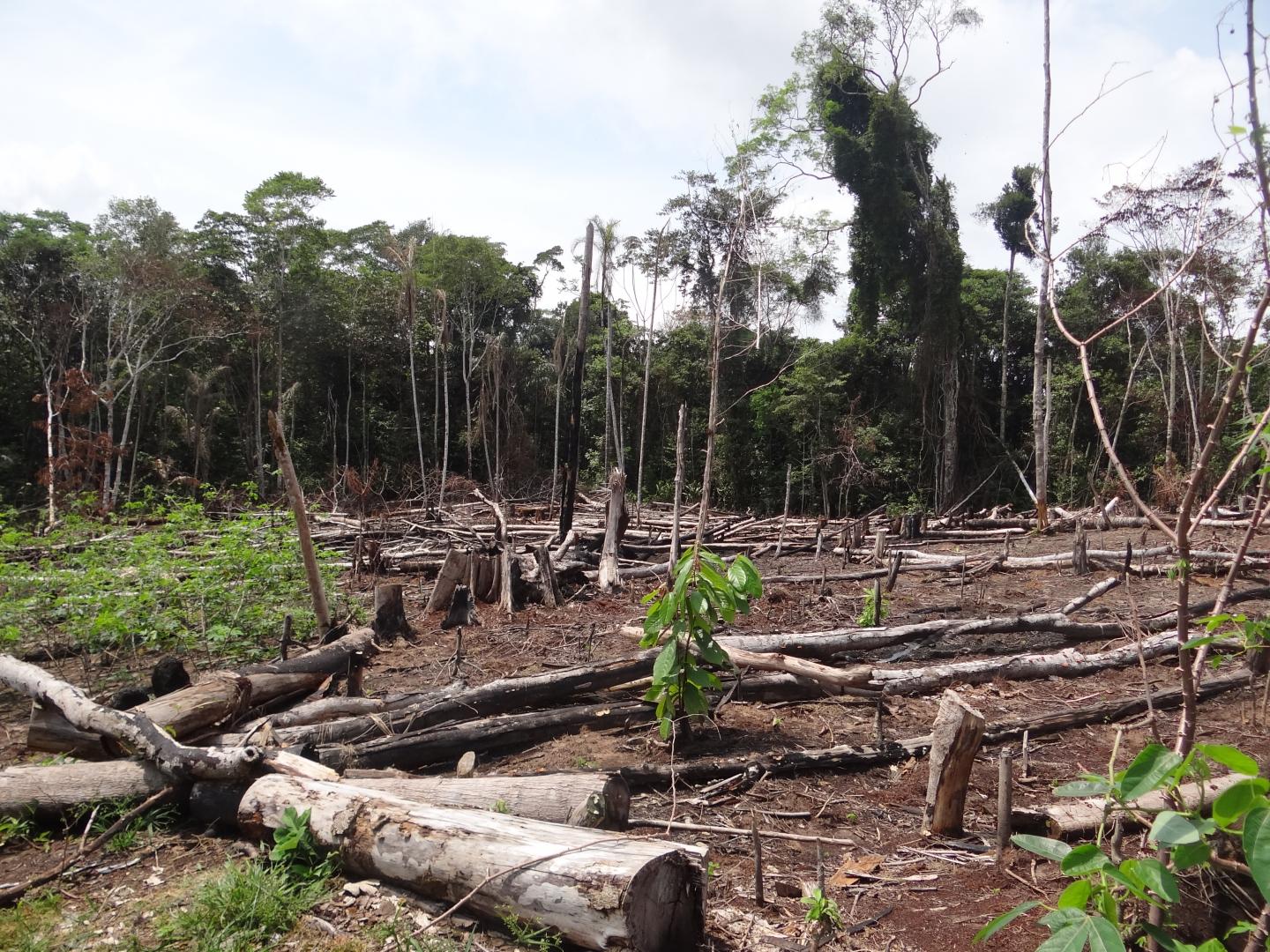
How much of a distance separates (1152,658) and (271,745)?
682cm

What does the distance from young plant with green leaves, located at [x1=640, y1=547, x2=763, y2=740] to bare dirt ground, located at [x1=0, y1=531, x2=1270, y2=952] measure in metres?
0.42

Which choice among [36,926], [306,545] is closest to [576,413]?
[306,545]

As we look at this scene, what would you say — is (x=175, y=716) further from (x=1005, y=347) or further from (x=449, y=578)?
(x=1005, y=347)

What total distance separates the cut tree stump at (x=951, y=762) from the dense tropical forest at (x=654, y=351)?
51.1 ft

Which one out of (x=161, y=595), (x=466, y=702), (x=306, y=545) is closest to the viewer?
(x=466, y=702)

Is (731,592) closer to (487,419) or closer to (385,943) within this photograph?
(385,943)

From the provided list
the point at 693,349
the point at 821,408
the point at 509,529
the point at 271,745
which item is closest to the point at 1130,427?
the point at 821,408

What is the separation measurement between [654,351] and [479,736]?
25.9 metres

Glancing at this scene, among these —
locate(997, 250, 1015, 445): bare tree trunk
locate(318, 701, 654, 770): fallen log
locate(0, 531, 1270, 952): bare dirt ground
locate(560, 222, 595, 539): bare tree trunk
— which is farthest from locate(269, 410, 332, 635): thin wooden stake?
locate(997, 250, 1015, 445): bare tree trunk

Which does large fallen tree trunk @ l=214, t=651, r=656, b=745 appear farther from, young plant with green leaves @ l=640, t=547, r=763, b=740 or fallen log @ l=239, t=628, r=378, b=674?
fallen log @ l=239, t=628, r=378, b=674

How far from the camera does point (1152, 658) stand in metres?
6.82

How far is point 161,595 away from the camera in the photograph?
7.71 m

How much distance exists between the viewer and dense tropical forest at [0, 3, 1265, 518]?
22.2m

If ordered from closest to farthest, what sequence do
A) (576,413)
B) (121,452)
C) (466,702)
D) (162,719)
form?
(162,719) → (466,702) → (576,413) → (121,452)
